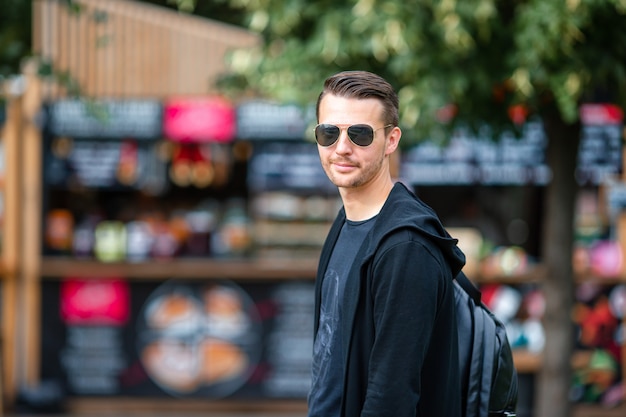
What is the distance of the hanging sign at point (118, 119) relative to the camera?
8930 mm

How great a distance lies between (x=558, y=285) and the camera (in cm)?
639

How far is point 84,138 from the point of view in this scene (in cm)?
902

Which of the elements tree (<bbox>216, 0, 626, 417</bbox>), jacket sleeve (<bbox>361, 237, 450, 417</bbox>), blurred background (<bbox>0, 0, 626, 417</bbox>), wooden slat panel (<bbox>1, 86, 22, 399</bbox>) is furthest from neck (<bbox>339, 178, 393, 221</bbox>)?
wooden slat panel (<bbox>1, 86, 22, 399</bbox>)

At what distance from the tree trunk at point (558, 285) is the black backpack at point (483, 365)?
357 centimetres

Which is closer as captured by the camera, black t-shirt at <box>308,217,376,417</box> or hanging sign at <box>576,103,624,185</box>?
black t-shirt at <box>308,217,376,417</box>

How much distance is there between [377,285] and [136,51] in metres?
6.87

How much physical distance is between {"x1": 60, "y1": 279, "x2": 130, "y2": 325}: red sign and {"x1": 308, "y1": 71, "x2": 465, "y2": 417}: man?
6.12 m

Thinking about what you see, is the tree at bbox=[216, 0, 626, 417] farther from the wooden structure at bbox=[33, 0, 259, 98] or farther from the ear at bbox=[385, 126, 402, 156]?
the wooden structure at bbox=[33, 0, 259, 98]

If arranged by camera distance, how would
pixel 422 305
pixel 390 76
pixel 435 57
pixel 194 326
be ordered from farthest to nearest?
pixel 194 326
pixel 390 76
pixel 435 57
pixel 422 305

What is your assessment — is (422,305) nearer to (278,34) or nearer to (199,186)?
(278,34)

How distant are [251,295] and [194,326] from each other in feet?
1.89

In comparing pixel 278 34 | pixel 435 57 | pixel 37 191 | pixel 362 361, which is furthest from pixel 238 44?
pixel 362 361

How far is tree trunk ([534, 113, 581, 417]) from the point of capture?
20.9 ft

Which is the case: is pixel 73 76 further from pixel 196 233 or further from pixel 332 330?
pixel 332 330
